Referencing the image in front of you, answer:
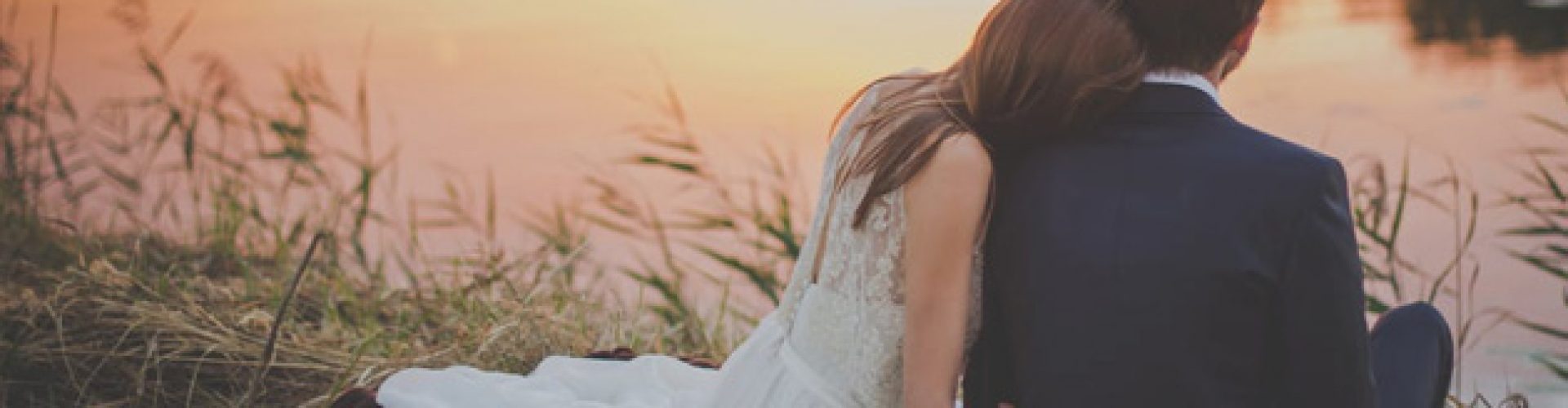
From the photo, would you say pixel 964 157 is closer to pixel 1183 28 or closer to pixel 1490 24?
pixel 1183 28

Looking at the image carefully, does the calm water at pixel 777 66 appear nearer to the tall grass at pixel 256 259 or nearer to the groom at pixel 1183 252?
the tall grass at pixel 256 259

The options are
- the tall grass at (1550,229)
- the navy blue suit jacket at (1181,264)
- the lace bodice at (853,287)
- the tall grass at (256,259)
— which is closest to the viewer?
the navy blue suit jacket at (1181,264)

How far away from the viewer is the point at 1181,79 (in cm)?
225

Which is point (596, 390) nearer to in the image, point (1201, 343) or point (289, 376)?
point (289, 376)

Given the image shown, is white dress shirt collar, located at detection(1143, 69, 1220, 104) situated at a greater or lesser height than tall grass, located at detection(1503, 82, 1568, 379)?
greater

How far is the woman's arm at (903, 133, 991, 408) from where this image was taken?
231 centimetres

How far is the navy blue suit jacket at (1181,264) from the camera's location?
215cm

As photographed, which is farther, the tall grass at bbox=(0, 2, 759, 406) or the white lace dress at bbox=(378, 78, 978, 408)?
the tall grass at bbox=(0, 2, 759, 406)

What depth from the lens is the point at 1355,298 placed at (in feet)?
7.16

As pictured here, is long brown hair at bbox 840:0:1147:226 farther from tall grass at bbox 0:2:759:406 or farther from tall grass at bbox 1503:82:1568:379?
tall grass at bbox 1503:82:1568:379

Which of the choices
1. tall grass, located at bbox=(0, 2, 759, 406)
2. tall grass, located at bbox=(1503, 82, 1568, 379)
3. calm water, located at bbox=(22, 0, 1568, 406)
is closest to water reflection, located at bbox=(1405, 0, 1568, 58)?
calm water, located at bbox=(22, 0, 1568, 406)

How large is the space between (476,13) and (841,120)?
21.9 ft

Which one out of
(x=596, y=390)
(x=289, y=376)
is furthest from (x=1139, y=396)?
(x=289, y=376)

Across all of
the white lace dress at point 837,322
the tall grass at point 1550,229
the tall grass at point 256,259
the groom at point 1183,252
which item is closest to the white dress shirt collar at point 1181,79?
the groom at point 1183,252
